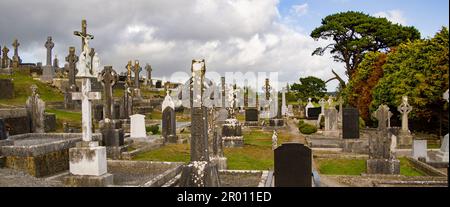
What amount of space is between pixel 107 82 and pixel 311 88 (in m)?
41.6

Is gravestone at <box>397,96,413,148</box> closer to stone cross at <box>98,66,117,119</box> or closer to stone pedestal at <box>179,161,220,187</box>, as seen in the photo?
stone cross at <box>98,66,117,119</box>

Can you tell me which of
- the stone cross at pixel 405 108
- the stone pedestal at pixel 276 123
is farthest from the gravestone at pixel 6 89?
the stone cross at pixel 405 108

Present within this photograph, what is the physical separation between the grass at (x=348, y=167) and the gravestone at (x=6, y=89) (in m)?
25.7

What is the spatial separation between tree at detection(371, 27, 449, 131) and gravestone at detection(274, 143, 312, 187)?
45.0 feet

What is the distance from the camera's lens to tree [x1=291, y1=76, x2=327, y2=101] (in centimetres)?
5191

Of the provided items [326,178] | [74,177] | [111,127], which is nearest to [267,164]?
[326,178]

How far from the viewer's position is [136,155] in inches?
565

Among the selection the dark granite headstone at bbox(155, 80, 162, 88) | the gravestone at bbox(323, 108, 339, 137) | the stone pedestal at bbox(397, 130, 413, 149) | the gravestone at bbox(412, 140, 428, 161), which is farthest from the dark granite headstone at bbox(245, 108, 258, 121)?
the dark granite headstone at bbox(155, 80, 162, 88)

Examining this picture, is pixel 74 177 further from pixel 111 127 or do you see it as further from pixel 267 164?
pixel 267 164

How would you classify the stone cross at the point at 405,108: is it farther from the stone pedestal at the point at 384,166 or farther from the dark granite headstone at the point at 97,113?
the dark granite headstone at the point at 97,113

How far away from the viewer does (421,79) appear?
21.7 meters

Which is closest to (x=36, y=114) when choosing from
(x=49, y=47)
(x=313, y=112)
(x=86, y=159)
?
(x=86, y=159)

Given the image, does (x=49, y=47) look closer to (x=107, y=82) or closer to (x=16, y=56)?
(x=16, y=56)
